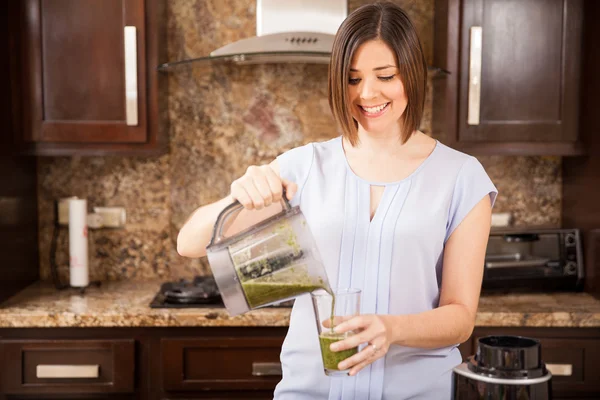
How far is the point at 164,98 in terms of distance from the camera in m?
2.69

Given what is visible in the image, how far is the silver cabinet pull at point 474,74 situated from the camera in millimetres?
2420

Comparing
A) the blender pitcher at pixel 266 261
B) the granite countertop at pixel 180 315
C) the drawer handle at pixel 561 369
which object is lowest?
the drawer handle at pixel 561 369

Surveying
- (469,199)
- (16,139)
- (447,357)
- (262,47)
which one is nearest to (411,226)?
(469,199)

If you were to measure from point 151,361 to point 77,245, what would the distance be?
0.60 meters

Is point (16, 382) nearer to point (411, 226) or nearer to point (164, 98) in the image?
point (164, 98)

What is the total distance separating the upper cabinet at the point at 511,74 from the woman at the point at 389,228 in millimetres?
1089

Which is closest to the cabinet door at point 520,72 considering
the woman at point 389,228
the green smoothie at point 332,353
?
the woman at point 389,228

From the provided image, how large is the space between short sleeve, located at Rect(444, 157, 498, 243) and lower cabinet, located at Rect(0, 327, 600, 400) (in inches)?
40.0

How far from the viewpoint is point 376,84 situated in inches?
53.1

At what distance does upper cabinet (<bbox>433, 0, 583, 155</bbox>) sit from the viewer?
2441 millimetres

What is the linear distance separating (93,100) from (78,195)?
20.5 inches

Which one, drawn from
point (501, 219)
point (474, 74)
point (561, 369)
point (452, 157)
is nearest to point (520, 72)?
point (474, 74)

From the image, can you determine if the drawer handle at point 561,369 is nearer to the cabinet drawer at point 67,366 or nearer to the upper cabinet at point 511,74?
the upper cabinet at point 511,74

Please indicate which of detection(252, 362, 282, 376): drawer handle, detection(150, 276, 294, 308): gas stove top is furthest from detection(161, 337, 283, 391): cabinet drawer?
detection(150, 276, 294, 308): gas stove top
